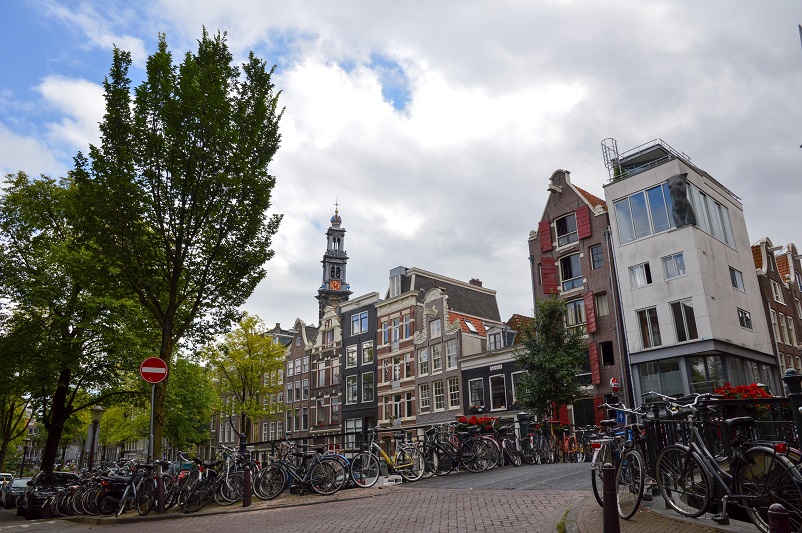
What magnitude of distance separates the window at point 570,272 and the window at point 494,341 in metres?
6.40

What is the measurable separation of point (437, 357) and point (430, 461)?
27811 millimetres

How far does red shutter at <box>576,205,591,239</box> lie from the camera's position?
35.7 m

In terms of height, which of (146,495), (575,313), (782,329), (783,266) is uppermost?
(783,266)

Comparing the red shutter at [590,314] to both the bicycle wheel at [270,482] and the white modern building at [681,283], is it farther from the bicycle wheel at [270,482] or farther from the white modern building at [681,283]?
the bicycle wheel at [270,482]

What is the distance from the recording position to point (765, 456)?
594cm

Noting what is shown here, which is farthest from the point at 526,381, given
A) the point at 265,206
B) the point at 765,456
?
the point at 765,456

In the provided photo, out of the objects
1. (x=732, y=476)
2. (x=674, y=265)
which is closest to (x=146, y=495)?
(x=732, y=476)

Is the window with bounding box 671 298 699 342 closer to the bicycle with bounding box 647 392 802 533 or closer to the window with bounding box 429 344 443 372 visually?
the window with bounding box 429 344 443 372

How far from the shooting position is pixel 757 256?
128ft

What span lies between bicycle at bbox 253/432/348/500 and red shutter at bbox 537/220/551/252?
2669 cm

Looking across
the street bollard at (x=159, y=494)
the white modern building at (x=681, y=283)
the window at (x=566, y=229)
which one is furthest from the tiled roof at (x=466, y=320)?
the street bollard at (x=159, y=494)

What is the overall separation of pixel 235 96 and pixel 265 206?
3.04m

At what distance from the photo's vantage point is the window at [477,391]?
132 feet

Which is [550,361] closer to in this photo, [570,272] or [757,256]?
[570,272]
